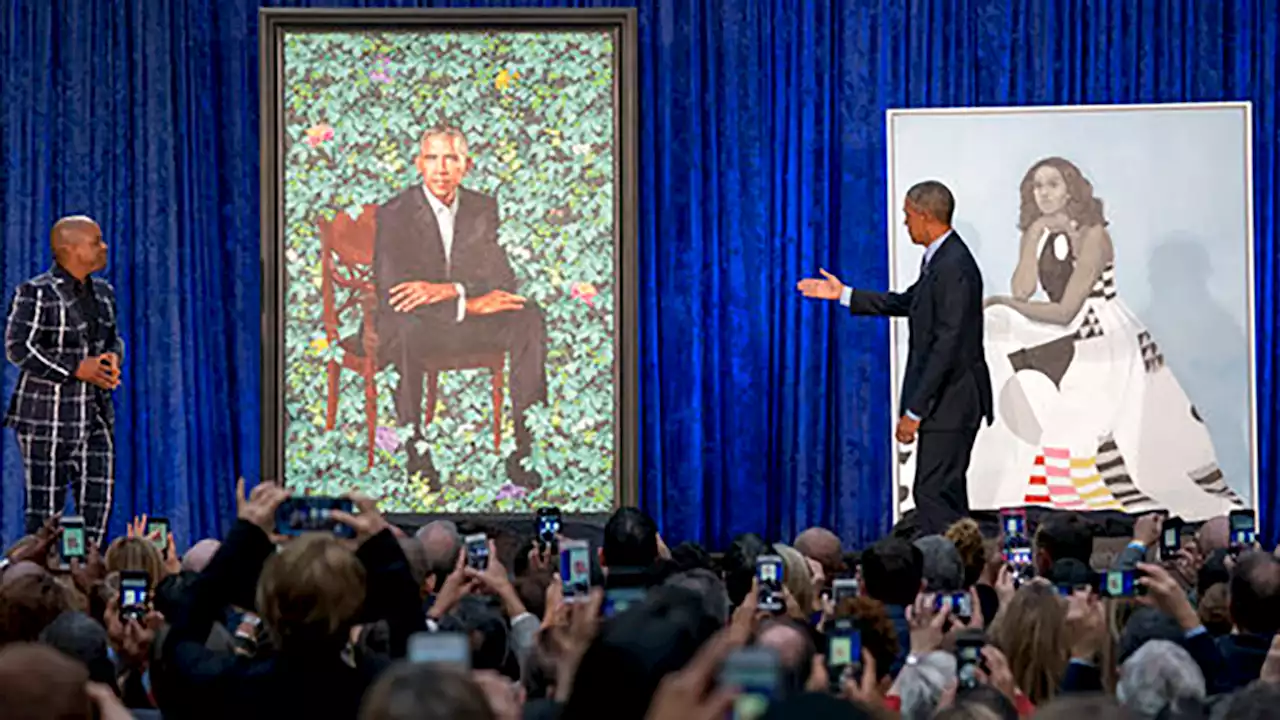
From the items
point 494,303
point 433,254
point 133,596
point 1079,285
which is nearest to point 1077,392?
point 1079,285

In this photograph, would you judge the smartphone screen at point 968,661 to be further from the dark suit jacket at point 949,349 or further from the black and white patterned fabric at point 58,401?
the black and white patterned fabric at point 58,401

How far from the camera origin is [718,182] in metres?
9.60

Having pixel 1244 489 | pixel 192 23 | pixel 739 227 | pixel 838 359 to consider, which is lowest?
pixel 1244 489

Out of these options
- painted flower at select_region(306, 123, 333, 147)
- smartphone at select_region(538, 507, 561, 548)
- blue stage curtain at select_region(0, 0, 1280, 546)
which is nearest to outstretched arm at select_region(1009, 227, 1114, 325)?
blue stage curtain at select_region(0, 0, 1280, 546)

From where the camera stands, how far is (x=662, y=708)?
6.63 ft

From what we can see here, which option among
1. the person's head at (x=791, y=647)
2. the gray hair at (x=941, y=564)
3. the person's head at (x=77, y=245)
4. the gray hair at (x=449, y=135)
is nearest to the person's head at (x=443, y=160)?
the gray hair at (x=449, y=135)

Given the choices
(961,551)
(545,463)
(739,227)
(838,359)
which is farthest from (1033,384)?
(961,551)

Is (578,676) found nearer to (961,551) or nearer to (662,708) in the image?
(662,708)

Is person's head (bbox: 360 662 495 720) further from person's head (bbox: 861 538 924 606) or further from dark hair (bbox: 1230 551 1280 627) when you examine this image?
person's head (bbox: 861 538 924 606)

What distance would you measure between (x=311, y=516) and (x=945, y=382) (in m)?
4.36

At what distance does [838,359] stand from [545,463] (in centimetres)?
151

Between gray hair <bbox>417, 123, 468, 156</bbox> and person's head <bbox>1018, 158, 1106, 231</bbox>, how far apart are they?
2.61 metres

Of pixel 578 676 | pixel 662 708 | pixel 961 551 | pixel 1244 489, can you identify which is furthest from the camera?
pixel 1244 489

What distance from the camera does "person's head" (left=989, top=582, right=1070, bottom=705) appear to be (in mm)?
3791
